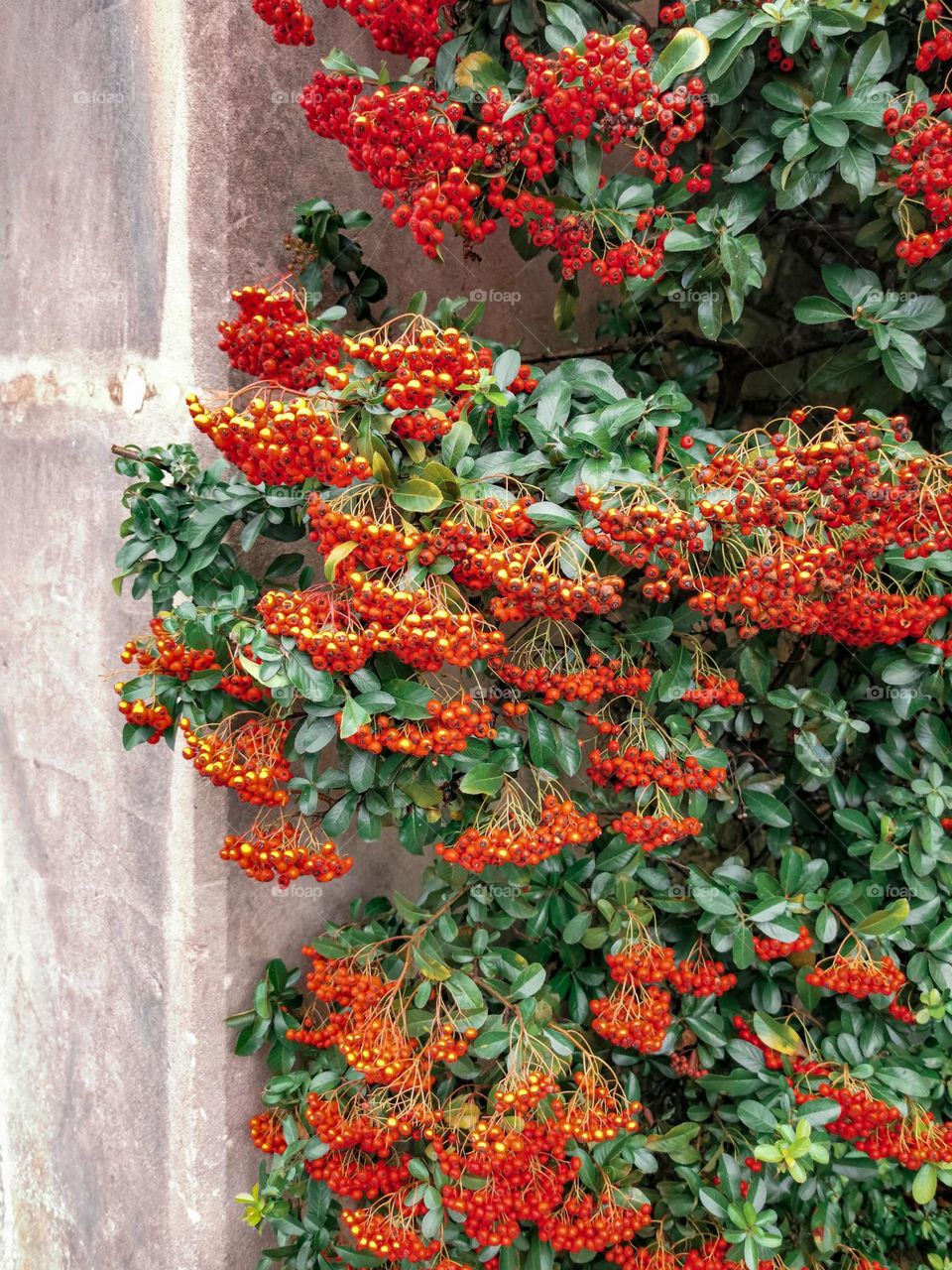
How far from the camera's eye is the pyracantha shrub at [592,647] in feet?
5.29

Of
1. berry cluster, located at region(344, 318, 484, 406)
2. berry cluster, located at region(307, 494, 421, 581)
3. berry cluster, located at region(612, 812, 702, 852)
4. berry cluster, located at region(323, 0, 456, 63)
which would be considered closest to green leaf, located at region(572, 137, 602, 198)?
berry cluster, located at region(323, 0, 456, 63)

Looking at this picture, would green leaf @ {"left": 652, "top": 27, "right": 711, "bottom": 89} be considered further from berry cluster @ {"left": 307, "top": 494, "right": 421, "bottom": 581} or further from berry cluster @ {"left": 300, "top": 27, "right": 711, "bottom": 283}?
berry cluster @ {"left": 307, "top": 494, "right": 421, "bottom": 581}

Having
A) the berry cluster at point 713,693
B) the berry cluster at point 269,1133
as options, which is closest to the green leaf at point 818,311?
the berry cluster at point 713,693

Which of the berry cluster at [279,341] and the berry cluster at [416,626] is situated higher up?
the berry cluster at [279,341]

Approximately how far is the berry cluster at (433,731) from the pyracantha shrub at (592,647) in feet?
0.04

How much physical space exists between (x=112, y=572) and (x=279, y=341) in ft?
3.54

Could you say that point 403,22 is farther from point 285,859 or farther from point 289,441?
point 285,859

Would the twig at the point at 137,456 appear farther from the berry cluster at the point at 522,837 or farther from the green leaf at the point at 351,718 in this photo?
the berry cluster at the point at 522,837

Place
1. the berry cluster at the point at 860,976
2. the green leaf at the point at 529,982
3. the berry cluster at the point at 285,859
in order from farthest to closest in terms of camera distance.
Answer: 1. the green leaf at the point at 529,982
2. the berry cluster at the point at 860,976
3. the berry cluster at the point at 285,859

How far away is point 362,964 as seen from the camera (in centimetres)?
230

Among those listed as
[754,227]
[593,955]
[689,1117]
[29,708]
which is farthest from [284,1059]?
[754,227]

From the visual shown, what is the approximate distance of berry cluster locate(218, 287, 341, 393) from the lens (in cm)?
175

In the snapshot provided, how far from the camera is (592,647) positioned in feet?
6.39

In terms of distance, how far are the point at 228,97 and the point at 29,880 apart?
268cm
